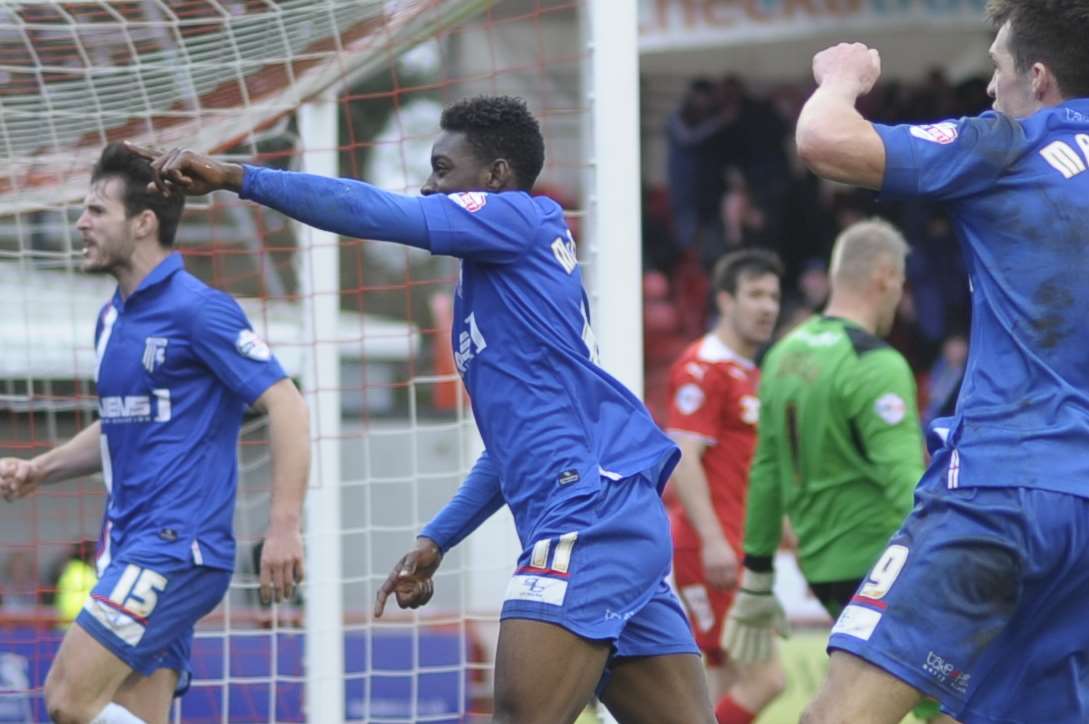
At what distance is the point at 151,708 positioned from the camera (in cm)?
560

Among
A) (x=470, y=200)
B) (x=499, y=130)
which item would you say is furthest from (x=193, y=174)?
(x=499, y=130)

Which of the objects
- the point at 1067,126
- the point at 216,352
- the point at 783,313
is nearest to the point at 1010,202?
the point at 1067,126

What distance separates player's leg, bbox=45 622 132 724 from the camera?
5246mm

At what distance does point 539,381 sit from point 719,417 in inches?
143

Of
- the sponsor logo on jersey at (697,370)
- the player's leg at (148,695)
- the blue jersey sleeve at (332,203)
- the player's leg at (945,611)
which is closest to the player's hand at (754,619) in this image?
the sponsor logo on jersey at (697,370)

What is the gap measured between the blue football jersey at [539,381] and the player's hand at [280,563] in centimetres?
106

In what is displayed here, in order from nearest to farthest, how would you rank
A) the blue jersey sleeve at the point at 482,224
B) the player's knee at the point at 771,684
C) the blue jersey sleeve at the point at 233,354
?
the blue jersey sleeve at the point at 482,224 < the blue jersey sleeve at the point at 233,354 < the player's knee at the point at 771,684

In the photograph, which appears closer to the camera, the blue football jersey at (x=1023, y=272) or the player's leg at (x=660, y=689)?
the blue football jersey at (x=1023, y=272)

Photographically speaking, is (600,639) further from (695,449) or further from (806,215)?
(806,215)

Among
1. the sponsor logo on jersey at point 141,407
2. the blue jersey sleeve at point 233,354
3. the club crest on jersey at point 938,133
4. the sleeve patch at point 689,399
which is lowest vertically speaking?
the sleeve patch at point 689,399

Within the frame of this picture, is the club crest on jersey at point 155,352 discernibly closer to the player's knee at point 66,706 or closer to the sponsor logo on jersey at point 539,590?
the player's knee at point 66,706

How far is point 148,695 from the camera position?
5.60 meters

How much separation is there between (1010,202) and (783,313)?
11.4 m

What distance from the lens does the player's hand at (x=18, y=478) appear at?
589 centimetres
